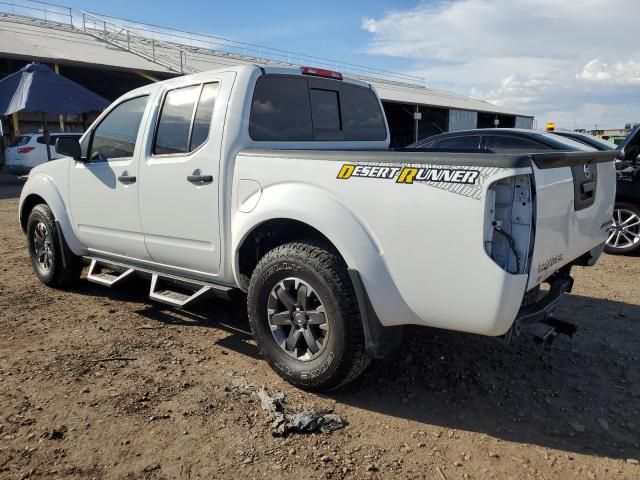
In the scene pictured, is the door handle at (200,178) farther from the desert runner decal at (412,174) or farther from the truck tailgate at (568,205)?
the truck tailgate at (568,205)

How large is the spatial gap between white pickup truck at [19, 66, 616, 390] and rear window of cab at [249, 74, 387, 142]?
1 centimetres

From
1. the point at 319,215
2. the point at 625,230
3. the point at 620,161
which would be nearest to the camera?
the point at 319,215

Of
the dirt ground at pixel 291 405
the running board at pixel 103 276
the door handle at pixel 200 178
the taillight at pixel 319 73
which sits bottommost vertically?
the dirt ground at pixel 291 405

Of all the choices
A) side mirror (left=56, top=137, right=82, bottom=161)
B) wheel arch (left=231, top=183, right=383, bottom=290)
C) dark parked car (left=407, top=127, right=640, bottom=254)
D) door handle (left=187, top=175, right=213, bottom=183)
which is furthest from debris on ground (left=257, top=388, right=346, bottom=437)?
dark parked car (left=407, top=127, right=640, bottom=254)

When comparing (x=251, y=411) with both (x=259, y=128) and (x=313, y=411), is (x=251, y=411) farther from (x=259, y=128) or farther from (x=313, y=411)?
(x=259, y=128)

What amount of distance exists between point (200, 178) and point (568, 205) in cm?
231

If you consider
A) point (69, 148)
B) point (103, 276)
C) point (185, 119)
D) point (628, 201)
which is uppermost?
point (185, 119)

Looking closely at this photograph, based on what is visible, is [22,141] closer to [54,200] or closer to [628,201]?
[54,200]

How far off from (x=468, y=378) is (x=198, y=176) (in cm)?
226

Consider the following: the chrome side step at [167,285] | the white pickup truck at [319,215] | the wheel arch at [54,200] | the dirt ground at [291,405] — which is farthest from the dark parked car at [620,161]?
the wheel arch at [54,200]

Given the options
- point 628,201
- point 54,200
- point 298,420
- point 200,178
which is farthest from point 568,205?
point 628,201

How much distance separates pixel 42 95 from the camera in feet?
31.3

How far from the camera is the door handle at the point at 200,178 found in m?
3.59

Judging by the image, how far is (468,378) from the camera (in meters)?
3.49
